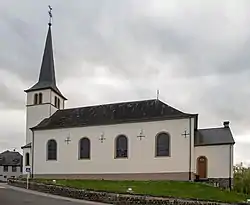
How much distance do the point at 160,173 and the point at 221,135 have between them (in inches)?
251

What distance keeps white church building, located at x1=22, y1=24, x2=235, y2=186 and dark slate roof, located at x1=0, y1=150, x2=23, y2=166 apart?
46.6 meters

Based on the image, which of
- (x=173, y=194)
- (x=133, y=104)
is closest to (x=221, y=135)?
(x=133, y=104)

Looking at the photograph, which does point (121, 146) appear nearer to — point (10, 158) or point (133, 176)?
point (133, 176)

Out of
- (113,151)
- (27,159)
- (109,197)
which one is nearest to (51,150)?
(27,159)

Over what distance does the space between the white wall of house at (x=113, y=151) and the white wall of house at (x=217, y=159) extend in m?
1.70

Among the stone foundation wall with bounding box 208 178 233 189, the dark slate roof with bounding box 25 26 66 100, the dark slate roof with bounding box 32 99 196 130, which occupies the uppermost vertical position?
the dark slate roof with bounding box 25 26 66 100

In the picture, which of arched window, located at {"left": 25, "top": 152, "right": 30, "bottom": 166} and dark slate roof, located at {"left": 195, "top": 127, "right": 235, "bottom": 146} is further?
arched window, located at {"left": 25, "top": 152, "right": 30, "bottom": 166}

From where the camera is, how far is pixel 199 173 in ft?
116

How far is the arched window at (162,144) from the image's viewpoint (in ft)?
114

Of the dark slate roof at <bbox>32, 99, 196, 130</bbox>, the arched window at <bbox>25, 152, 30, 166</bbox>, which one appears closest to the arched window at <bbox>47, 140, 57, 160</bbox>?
the dark slate roof at <bbox>32, 99, 196, 130</bbox>

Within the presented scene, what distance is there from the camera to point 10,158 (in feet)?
290

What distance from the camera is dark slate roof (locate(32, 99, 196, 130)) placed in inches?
1420

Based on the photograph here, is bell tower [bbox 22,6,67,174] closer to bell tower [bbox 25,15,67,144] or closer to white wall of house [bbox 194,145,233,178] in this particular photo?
bell tower [bbox 25,15,67,144]

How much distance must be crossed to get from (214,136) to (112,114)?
32.3 feet
